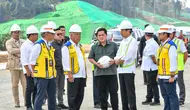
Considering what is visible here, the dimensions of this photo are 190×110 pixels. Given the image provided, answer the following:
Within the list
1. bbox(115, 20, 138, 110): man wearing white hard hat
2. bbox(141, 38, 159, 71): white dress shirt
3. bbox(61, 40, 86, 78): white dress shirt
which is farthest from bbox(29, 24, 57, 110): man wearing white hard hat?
bbox(141, 38, 159, 71): white dress shirt

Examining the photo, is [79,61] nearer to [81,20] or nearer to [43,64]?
[43,64]

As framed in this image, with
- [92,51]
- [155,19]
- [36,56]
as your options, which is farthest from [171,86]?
[155,19]

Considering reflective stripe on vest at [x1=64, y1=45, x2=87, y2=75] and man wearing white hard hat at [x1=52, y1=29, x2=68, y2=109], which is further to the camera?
man wearing white hard hat at [x1=52, y1=29, x2=68, y2=109]

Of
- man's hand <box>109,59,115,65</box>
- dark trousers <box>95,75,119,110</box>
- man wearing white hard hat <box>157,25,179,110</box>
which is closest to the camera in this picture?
man wearing white hard hat <box>157,25,179,110</box>

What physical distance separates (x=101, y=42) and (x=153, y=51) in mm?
2028

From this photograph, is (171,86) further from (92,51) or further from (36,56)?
(36,56)

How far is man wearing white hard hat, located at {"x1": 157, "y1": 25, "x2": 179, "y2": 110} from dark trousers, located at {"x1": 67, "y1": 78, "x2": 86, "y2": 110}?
5.05 ft

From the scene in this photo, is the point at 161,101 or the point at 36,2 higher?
the point at 36,2

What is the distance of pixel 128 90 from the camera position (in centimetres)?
819

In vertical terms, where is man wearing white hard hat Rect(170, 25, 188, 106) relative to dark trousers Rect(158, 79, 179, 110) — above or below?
above

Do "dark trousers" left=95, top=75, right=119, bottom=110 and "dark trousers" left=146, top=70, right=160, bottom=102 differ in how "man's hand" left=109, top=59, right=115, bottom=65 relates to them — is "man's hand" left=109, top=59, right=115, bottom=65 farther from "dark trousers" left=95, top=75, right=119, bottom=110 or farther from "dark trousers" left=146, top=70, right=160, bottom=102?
"dark trousers" left=146, top=70, right=160, bottom=102

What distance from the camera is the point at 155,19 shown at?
68438 millimetres

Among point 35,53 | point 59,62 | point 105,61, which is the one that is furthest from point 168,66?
point 59,62

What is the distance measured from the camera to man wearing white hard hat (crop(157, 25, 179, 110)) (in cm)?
741
